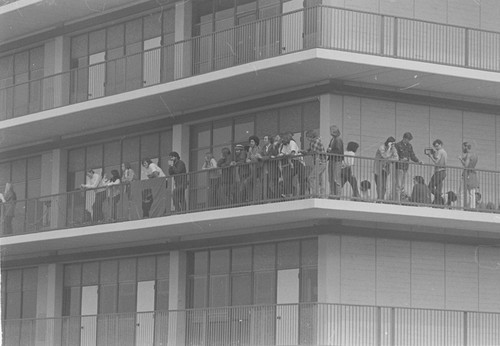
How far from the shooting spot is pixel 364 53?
41.0m

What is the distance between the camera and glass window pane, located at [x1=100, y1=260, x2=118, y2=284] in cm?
4947

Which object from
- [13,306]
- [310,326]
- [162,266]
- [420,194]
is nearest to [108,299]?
[162,266]

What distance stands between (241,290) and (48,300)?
929 centimetres

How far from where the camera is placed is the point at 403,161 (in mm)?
40906

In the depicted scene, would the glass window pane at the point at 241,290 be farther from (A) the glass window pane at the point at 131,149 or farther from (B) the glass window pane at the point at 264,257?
(A) the glass window pane at the point at 131,149

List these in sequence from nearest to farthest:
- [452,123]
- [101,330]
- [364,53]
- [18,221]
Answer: [364,53], [452,123], [101,330], [18,221]

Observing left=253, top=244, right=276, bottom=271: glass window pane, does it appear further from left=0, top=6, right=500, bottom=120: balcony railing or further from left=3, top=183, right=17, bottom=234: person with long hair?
left=3, top=183, right=17, bottom=234: person with long hair

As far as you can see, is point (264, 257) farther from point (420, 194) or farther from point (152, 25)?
point (152, 25)

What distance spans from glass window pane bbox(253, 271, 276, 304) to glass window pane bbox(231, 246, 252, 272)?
1.65 ft

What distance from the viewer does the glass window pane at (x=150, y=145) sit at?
48562mm

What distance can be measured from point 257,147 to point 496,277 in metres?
7.54

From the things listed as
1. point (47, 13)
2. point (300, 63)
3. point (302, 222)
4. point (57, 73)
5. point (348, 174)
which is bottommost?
point (302, 222)

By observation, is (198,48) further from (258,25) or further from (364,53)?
(364,53)

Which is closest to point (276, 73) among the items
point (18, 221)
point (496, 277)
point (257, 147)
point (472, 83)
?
point (257, 147)
